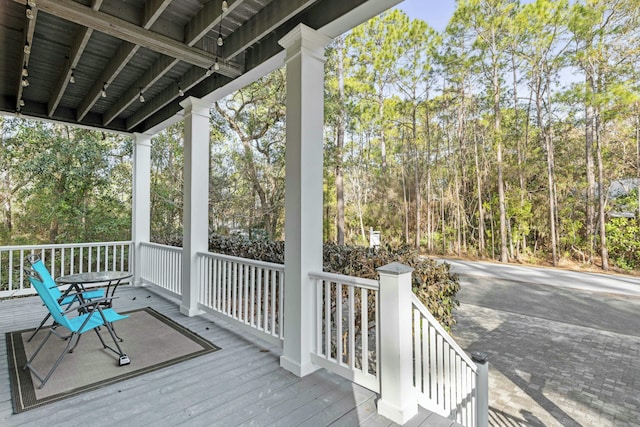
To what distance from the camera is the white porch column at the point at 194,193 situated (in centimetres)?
401

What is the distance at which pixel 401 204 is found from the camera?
48.1 feet

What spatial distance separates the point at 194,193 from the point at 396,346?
3.21m

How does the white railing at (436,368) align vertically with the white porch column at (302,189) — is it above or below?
below

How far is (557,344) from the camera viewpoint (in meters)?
5.30

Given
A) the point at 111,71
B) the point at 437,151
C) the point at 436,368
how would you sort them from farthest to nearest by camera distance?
the point at 437,151
the point at 111,71
the point at 436,368

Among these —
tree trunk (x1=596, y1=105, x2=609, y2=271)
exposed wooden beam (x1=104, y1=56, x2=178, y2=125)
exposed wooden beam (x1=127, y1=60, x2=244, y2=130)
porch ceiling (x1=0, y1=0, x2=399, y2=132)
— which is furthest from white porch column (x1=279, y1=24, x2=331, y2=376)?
tree trunk (x1=596, y1=105, x2=609, y2=271)

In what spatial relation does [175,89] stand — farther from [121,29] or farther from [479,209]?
[479,209]

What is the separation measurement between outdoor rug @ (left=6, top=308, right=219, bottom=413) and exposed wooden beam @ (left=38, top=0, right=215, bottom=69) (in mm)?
2769

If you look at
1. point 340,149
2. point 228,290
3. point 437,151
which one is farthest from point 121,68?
point 437,151

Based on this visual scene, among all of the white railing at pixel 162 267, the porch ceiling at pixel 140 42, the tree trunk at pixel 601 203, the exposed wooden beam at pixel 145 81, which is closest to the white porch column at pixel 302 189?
the porch ceiling at pixel 140 42

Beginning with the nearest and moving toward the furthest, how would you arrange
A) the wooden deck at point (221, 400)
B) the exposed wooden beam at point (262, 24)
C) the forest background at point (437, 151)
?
the wooden deck at point (221, 400) → the exposed wooden beam at point (262, 24) → the forest background at point (437, 151)

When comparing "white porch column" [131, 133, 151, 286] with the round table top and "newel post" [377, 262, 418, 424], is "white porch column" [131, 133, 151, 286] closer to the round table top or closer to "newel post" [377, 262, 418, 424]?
the round table top

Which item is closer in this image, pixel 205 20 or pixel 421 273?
pixel 205 20

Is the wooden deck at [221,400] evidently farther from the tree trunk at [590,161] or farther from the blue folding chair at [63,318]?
the tree trunk at [590,161]
